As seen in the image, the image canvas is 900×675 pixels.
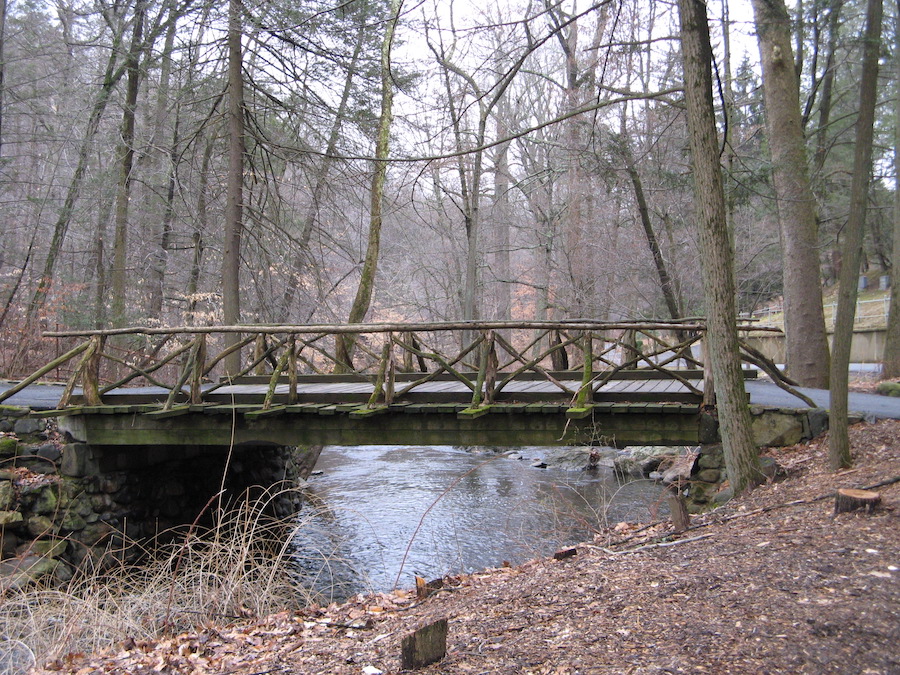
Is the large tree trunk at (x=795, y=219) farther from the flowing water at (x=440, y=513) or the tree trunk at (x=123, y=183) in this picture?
the tree trunk at (x=123, y=183)

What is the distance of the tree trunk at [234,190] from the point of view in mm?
11453

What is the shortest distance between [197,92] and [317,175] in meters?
2.85

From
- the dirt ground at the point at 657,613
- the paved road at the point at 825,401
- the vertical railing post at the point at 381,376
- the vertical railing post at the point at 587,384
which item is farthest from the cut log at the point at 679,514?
the vertical railing post at the point at 381,376

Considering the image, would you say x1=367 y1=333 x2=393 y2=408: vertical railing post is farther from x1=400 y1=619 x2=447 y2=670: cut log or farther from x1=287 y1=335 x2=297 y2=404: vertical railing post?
x1=400 y1=619 x2=447 y2=670: cut log

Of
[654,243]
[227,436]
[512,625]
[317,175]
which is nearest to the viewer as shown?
[512,625]

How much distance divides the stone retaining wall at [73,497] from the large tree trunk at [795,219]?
748 centimetres

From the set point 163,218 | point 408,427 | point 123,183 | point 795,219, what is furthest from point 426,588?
point 163,218

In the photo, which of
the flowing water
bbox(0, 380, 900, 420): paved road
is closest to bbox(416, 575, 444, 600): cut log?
the flowing water

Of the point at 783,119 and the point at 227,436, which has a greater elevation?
the point at 783,119

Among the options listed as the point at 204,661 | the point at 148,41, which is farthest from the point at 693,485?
the point at 148,41

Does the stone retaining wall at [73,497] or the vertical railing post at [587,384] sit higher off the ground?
the vertical railing post at [587,384]

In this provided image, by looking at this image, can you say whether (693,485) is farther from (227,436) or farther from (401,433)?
(227,436)

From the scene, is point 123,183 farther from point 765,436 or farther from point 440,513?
point 765,436

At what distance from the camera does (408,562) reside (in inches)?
351
